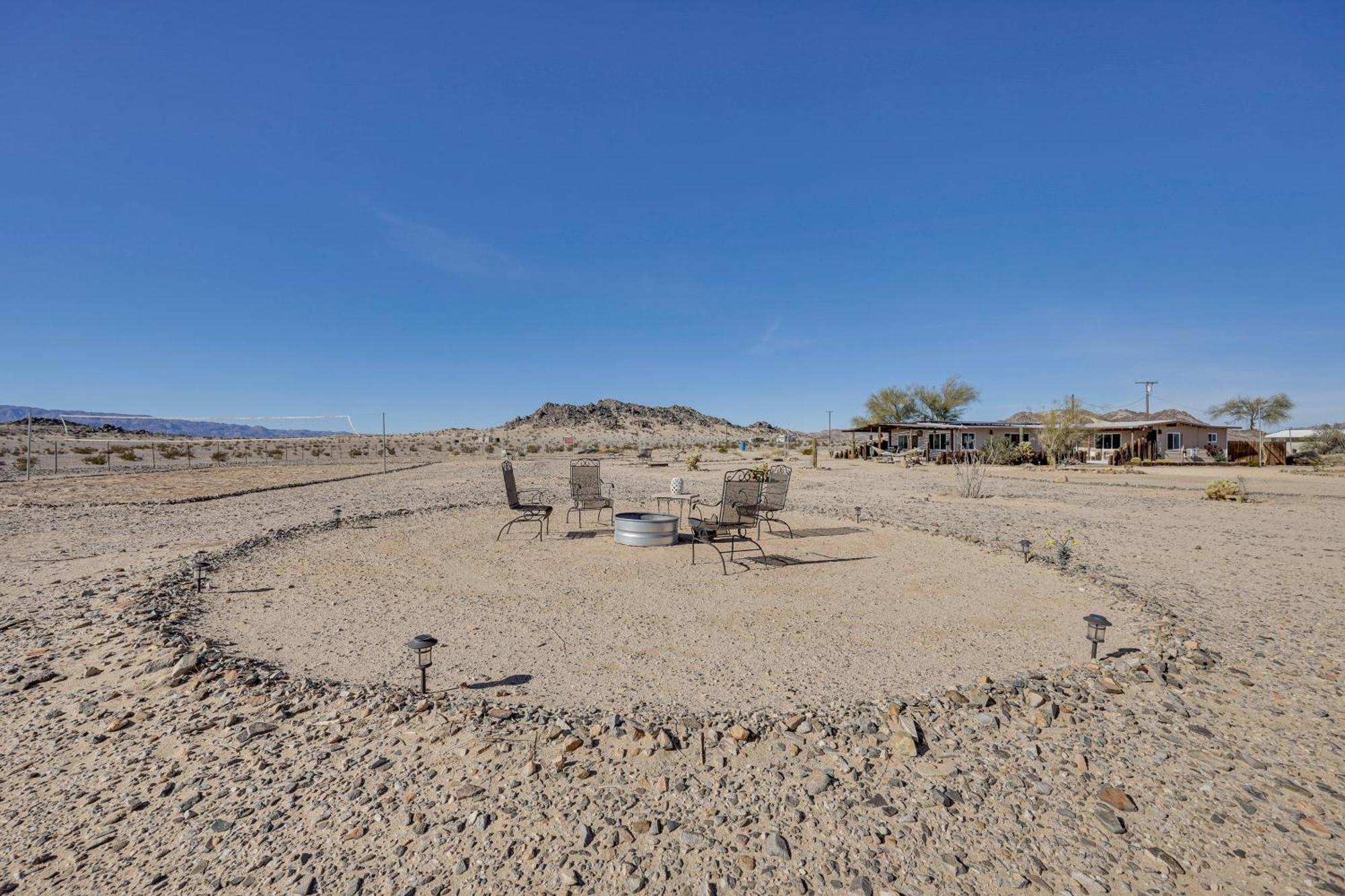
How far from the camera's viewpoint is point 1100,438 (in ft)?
124

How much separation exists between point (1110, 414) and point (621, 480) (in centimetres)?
5801

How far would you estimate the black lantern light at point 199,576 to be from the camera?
19.5 feet

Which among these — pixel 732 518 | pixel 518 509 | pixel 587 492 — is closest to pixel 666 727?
pixel 732 518

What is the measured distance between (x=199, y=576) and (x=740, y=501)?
607 cm

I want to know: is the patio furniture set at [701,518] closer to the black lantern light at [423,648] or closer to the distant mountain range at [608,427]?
the black lantern light at [423,648]

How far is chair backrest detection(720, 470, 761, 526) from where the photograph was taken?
7.51 meters

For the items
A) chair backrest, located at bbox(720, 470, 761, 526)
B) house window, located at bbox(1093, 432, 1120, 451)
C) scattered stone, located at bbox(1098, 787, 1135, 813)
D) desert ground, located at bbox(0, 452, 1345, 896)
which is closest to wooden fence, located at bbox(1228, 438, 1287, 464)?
house window, located at bbox(1093, 432, 1120, 451)

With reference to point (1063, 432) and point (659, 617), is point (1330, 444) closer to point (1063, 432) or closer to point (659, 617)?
point (1063, 432)

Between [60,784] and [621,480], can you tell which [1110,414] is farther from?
[60,784]

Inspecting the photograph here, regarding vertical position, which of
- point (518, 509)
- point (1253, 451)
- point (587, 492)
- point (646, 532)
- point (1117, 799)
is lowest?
point (1117, 799)

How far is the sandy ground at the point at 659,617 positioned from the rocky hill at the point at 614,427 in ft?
193

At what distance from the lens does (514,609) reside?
552 centimetres

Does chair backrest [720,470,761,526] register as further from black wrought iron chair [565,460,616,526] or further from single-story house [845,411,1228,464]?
single-story house [845,411,1228,464]

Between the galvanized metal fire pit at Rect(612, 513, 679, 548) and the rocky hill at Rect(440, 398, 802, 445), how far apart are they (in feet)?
190
